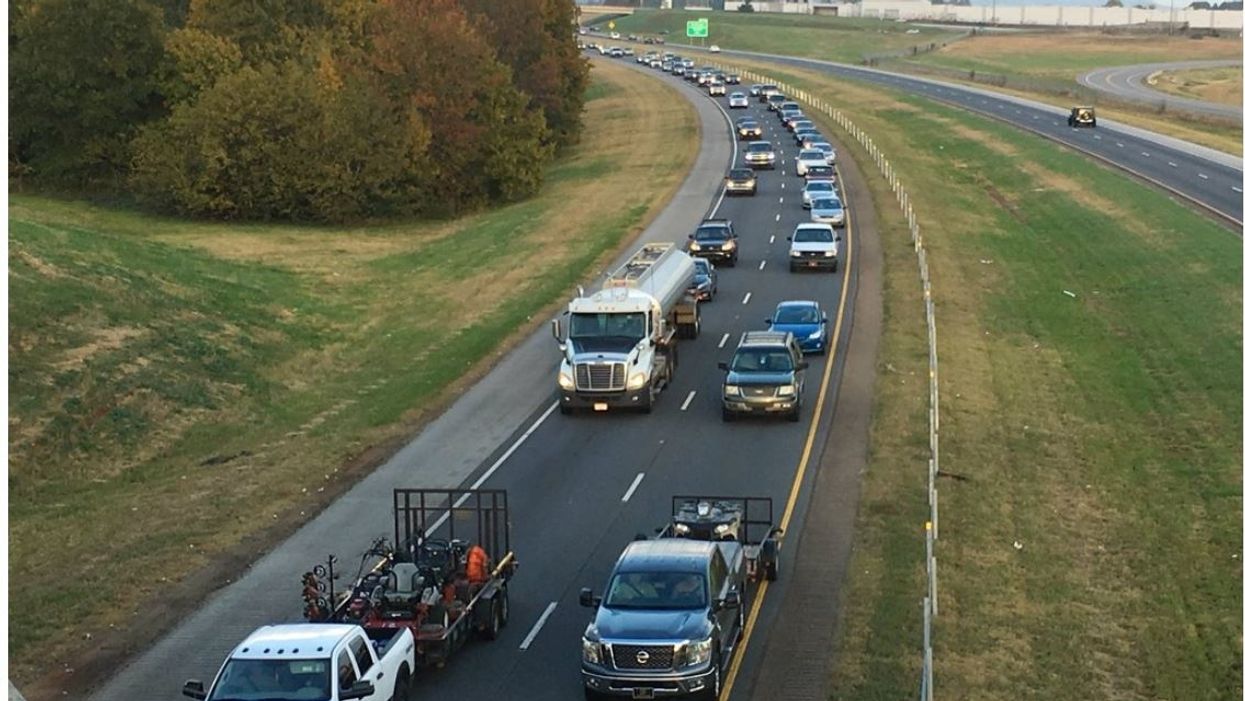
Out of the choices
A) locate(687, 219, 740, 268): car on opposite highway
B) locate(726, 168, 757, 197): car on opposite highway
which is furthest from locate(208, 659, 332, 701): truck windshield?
locate(726, 168, 757, 197): car on opposite highway

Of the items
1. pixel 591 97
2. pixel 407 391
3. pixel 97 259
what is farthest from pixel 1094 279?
pixel 591 97

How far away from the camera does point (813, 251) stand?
54219mm

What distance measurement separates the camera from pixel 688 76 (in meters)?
149

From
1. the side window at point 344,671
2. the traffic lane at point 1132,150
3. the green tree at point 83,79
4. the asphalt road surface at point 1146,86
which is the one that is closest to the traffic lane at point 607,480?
the side window at point 344,671

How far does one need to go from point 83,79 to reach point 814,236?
45.3 m

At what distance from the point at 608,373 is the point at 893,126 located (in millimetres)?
76084

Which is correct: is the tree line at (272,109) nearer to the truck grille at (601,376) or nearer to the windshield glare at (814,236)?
the windshield glare at (814,236)

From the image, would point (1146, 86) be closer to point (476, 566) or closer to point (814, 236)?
point (814, 236)

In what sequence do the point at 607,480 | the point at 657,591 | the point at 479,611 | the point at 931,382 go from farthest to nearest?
the point at 931,382 < the point at 607,480 < the point at 479,611 < the point at 657,591

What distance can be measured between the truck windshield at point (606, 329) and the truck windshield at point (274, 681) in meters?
19.5

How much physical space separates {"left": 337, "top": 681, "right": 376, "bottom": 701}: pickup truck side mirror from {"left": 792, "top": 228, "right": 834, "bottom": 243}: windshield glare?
3940 cm

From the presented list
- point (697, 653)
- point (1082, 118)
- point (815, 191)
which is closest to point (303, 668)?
point (697, 653)

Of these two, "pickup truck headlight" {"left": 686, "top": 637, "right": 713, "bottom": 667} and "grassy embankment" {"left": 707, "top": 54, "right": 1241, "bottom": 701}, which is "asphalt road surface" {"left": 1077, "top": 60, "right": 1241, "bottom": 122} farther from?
"pickup truck headlight" {"left": 686, "top": 637, "right": 713, "bottom": 667}

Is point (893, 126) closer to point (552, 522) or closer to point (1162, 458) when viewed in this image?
point (1162, 458)
